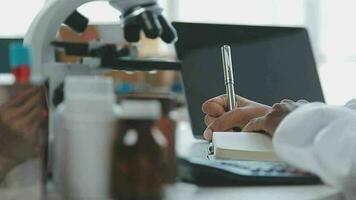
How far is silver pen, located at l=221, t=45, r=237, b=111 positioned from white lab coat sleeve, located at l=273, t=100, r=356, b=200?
41cm

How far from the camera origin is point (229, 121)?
99 centimetres

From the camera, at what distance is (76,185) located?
53 centimetres

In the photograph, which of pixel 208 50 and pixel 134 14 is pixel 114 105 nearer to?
pixel 134 14

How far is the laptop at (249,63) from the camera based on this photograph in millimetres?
1194

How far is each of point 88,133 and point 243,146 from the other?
0.34 meters

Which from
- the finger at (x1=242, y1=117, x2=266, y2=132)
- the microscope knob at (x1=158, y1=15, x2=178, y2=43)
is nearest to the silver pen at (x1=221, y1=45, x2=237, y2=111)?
the finger at (x1=242, y1=117, x2=266, y2=132)

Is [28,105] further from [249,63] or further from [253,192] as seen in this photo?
[249,63]

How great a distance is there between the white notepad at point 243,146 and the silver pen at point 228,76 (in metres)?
0.22

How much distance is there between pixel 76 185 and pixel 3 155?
0.27ft

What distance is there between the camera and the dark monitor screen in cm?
121

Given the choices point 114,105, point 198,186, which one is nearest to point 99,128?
point 114,105

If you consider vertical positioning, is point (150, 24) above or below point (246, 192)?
above

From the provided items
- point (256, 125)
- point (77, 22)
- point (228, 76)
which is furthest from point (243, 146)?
point (228, 76)

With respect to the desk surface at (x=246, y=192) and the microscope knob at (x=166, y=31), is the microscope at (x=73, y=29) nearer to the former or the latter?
the microscope knob at (x=166, y=31)
